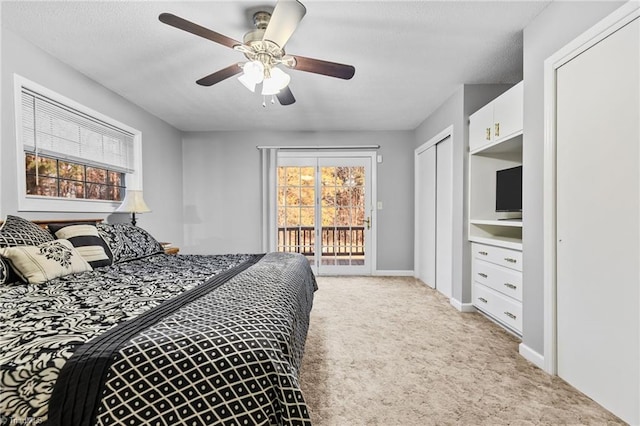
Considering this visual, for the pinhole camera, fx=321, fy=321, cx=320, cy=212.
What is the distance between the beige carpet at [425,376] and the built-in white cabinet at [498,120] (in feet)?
5.62

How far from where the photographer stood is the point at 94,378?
0.87m

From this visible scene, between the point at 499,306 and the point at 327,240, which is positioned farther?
the point at 327,240

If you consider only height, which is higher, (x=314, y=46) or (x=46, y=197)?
(x=314, y=46)

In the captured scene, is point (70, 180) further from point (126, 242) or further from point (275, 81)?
point (275, 81)

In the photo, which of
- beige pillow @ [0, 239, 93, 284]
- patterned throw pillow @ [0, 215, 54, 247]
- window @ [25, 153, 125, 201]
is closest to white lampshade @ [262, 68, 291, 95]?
beige pillow @ [0, 239, 93, 284]

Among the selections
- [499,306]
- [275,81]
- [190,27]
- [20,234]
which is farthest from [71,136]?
[499,306]

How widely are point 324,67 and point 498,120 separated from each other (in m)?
1.68

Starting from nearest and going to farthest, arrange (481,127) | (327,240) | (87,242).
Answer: (87,242)
(481,127)
(327,240)

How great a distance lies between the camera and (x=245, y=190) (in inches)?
206

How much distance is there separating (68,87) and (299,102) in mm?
2232

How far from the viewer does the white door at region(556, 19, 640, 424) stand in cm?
154

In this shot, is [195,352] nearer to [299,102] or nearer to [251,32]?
[251,32]

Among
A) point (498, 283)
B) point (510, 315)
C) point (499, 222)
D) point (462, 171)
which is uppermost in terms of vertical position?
point (462, 171)

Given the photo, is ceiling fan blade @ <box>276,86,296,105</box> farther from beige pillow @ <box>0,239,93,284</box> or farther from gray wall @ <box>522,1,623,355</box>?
beige pillow @ <box>0,239,93,284</box>
